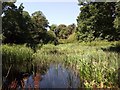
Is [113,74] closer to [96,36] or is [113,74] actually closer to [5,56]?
[5,56]

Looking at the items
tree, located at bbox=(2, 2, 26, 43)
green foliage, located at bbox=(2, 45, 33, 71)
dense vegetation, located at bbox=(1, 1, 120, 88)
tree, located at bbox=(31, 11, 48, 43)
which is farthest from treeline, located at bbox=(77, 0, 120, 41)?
tree, located at bbox=(31, 11, 48, 43)

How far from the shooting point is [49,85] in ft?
31.8

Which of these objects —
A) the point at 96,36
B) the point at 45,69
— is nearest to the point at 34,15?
the point at 96,36

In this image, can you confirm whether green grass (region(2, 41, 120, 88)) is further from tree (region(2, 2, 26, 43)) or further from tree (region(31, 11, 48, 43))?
tree (region(31, 11, 48, 43))

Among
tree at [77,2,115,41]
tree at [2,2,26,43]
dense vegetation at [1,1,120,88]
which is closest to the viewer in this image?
dense vegetation at [1,1,120,88]

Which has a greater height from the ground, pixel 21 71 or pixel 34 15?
pixel 34 15

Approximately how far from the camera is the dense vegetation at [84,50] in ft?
28.6

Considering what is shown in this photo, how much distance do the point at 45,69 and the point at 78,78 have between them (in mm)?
4020

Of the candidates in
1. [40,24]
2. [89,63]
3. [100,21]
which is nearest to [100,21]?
[100,21]

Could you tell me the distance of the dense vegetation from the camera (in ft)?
28.6

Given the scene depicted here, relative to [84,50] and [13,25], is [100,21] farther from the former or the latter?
[13,25]

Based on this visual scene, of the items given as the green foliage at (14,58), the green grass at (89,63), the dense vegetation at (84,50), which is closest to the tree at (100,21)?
the dense vegetation at (84,50)

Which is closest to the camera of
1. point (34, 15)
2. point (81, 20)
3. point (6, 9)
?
point (81, 20)

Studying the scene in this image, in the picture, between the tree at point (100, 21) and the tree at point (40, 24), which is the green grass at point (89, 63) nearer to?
the tree at point (100, 21)
